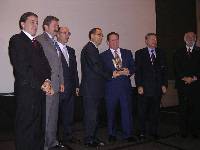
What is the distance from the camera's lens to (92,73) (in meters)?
3.80

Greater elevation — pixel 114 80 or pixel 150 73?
pixel 150 73

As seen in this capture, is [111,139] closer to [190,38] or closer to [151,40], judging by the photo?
[151,40]

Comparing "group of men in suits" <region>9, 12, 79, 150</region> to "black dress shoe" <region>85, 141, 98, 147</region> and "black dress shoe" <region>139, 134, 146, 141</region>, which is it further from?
"black dress shoe" <region>139, 134, 146, 141</region>

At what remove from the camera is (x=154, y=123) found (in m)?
4.18

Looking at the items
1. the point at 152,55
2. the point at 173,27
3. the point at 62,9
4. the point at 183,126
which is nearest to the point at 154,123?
the point at 183,126

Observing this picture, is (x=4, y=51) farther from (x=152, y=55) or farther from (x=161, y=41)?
(x=161, y=41)

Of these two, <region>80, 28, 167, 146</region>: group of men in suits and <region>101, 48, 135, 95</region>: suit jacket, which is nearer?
<region>80, 28, 167, 146</region>: group of men in suits

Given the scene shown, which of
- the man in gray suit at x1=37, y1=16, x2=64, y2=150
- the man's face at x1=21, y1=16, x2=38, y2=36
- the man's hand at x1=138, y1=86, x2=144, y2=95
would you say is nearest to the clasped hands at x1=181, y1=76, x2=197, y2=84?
the man's hand at x1=138, y1=86, x2=144, y2=95

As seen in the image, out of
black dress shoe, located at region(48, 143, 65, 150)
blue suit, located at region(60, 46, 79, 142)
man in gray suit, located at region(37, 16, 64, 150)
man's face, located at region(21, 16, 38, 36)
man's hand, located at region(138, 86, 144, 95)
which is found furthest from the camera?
man's hand, located at region(138, 86, 144, 95)

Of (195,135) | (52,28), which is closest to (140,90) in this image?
(195,135)

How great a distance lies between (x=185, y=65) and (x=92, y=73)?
1.43 meters

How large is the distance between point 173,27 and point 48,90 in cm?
465

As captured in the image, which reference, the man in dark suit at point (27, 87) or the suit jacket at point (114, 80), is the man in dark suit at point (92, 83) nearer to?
the suit jacket at point (114, 80)

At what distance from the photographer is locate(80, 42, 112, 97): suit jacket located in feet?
12.3
